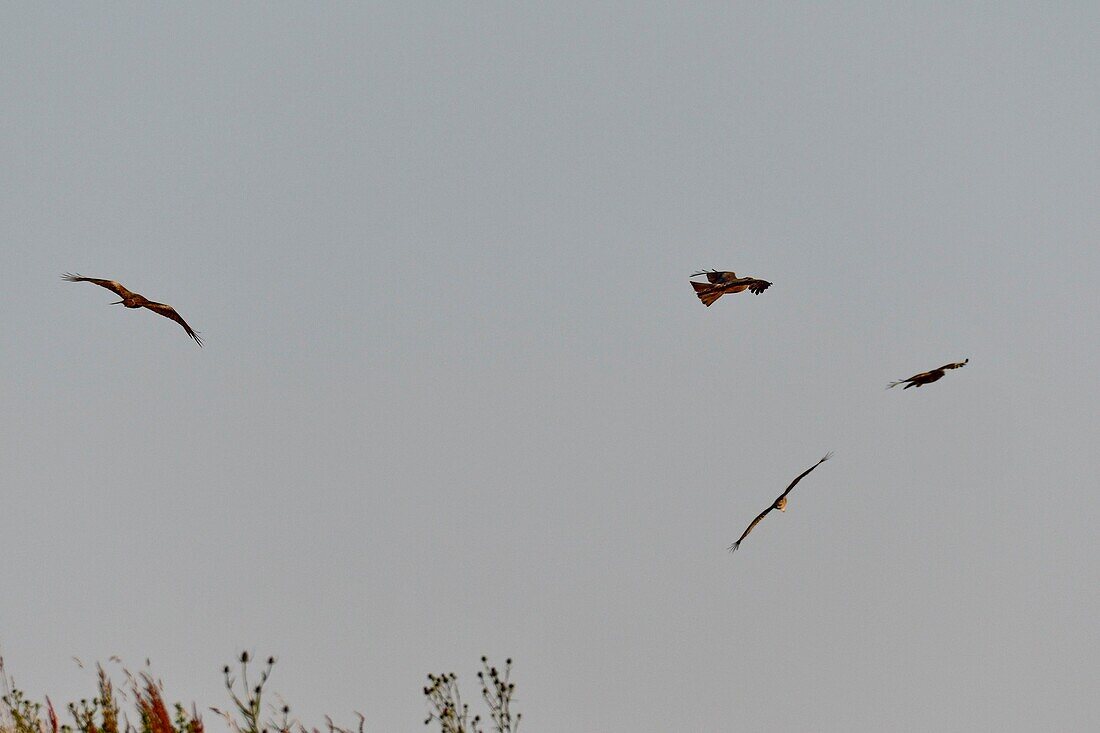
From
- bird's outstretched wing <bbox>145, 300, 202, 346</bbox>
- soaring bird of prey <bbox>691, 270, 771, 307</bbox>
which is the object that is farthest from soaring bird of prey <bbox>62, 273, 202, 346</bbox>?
soaring bird of prey <bbox>691, 270, 771, 307</bbox>

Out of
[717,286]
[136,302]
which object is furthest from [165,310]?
[717,286]

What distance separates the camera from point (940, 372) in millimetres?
10836

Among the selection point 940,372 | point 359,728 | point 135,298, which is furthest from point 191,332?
point 940,372

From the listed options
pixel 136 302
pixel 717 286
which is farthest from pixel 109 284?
pixel 717 286

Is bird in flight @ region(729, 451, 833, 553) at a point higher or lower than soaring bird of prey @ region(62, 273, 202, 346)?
lower

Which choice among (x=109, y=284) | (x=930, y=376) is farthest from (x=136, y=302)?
(x=930, y=376)

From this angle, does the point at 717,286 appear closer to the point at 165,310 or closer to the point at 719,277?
the point at 719,277

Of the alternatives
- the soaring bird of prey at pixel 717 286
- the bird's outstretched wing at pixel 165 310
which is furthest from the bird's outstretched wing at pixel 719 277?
the bird's outstretched wing at pixel 165 310

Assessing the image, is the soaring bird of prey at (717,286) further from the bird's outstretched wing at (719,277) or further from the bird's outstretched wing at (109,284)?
the bird's outstretched wing at (109,284)

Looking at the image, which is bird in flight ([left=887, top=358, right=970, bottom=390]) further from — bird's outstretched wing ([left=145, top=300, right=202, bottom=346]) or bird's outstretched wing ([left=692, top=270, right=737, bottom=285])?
bird's outstretched wing ([left=145, top=300, right=202, bottom=346])

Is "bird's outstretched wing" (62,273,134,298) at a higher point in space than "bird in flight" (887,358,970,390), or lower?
higher

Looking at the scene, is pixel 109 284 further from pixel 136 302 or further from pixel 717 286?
pixel 717 286

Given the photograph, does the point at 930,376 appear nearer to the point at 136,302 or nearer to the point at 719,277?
the point at 719,277

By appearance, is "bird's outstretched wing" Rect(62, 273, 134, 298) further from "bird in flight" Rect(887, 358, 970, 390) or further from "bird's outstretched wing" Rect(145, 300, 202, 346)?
"bird in flight" Rect(887, 358, 970, 390)
